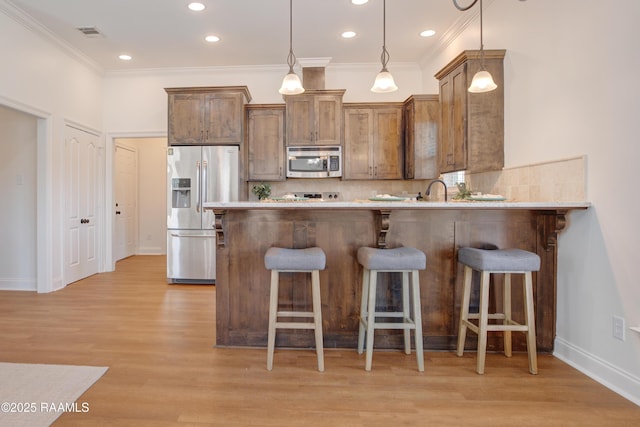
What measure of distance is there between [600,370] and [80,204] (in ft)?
18.3

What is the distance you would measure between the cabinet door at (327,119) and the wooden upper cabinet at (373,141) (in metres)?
0.14

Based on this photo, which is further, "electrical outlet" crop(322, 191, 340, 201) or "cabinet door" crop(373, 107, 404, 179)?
"electrical outlet" crop(322, 191, 340, 201)

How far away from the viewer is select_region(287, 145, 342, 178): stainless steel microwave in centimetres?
466

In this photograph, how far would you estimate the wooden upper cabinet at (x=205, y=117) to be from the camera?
4477 mm

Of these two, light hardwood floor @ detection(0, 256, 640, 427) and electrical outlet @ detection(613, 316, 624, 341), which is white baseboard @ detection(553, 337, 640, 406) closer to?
light hardwood floor @ detection(0, 256, 640, 427)

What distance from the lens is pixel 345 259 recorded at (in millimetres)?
2502

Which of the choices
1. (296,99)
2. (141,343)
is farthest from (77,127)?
(141,343)

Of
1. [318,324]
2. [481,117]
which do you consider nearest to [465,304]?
[318,324]

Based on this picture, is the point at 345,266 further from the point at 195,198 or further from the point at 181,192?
the point at 181,192

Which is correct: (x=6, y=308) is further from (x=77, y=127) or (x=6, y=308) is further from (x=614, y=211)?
(x=614, y=211)

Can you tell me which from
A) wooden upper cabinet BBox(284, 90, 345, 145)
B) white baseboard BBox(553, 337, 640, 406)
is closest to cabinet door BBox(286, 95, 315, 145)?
wooden upper cabinet BBox(284, 90, 345, 145)

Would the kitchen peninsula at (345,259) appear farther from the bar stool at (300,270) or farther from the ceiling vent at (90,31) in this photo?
the ceiling vent at (90,31)

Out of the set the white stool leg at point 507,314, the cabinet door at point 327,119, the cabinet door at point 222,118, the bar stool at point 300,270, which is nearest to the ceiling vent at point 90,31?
the cabinet door at point 222,118

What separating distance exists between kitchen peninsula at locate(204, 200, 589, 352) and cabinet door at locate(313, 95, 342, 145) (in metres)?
2.36
